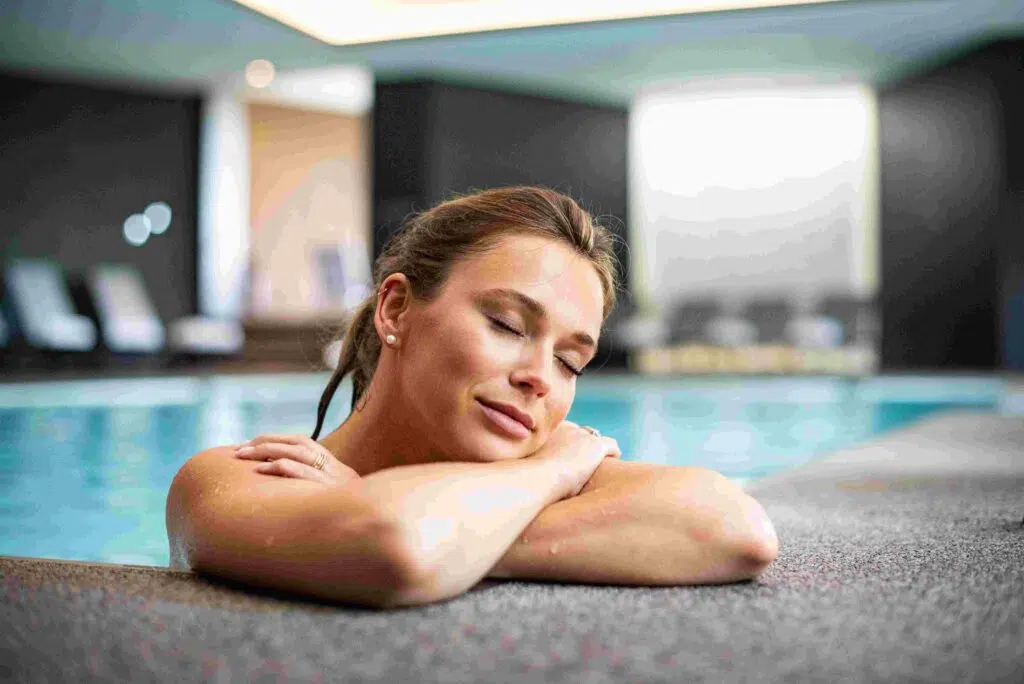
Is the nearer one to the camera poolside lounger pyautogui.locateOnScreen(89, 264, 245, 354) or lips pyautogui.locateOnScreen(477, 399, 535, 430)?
lips pyautogui.locateOnScreen(477, 399, 535, 430)

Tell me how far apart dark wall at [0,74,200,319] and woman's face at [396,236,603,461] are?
42.3 feet

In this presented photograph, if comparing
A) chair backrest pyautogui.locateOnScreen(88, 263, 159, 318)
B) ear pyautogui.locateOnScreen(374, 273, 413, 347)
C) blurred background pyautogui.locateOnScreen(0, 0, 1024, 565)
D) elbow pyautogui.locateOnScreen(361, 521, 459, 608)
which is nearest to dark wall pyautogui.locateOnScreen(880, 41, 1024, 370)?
blurred background pyautogui.locateOnScreen(0, 0, 1024, 565)

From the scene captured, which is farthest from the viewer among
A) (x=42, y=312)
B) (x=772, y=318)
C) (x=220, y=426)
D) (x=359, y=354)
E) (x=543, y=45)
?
(x=772, y=318)

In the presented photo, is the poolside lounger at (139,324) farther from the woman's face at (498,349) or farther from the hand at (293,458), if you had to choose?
the woman's face at (498,349)

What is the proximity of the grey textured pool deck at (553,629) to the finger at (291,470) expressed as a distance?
0.56 feet

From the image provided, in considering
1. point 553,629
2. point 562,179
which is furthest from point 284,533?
Answer: point 562,179

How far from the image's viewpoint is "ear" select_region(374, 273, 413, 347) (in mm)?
1560

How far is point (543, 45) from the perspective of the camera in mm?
11781

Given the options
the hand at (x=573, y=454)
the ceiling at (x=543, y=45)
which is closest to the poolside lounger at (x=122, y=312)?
the ceiling at (x=543, y=45)

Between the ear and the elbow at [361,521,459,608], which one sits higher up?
the ear

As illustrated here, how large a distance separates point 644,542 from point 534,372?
273mm

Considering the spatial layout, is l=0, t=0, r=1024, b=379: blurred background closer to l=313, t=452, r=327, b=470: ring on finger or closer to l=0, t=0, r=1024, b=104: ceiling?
l=0, t=0, r=1024, b=104: ceiling

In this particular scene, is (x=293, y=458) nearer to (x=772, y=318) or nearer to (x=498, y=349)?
(x=498, y=349)

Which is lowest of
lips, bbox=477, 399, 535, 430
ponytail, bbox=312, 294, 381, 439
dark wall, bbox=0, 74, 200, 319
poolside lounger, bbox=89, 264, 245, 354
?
poolside lounger, bbox=89, 264, 245, 354
